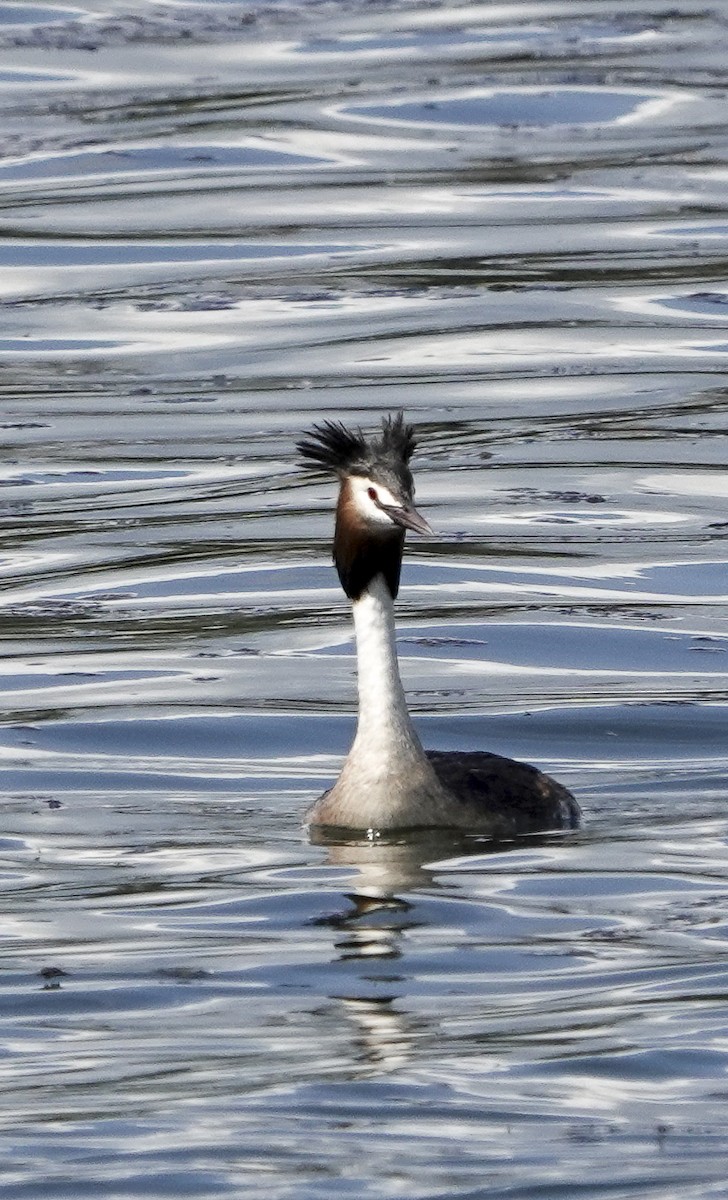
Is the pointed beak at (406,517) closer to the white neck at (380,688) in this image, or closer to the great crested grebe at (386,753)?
the great crested grebe at (386,753)

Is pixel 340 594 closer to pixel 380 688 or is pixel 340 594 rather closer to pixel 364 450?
pixel 380 688

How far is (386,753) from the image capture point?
32.9 ft

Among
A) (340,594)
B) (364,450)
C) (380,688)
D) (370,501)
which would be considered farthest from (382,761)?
(340,594)

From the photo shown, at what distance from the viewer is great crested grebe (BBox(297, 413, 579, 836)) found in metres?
9.88

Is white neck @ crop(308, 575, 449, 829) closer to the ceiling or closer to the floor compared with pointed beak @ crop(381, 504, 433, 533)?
closer to the floor

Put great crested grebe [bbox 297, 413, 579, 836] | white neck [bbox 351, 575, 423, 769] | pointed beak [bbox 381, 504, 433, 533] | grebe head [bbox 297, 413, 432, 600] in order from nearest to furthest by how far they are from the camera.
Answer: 1. pointed beak [bbox 381, 504, 433, 533]
2. grebe head [bbox 297, 413, 432, 600]
3. great crested grebe [bbox 297, 413, 579, 836]
4. white neck [bbox 351, 575, 423, 769]

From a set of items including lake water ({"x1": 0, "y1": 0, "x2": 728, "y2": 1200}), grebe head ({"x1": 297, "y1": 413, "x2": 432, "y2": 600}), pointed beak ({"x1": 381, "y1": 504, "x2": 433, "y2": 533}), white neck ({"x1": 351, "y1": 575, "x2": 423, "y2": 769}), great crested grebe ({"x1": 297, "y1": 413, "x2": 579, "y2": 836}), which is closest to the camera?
lake water ({"x1": 0, "y1": 0, "x2": 728, "y2": 1200})

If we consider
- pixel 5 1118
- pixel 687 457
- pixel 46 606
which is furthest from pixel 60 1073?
pixel 687 457

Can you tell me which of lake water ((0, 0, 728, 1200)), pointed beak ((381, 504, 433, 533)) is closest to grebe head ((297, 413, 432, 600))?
pointed beak ((381, 504, 433, 533))

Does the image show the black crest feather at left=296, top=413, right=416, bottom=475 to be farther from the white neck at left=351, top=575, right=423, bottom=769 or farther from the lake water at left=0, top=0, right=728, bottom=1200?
the lake water at left=0, top=0, right=728, bottom=1200

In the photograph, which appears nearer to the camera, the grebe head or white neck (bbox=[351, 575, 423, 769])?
the grebe head

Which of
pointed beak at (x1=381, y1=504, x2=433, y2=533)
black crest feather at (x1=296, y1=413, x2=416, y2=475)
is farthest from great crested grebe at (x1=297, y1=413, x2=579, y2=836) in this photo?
pointed beak at (x1=381, y1=504, x2=433, y2=533)

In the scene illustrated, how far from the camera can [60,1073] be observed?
721 centimetres

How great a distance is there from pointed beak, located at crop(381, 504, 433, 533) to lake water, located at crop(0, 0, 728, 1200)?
1.20 m
